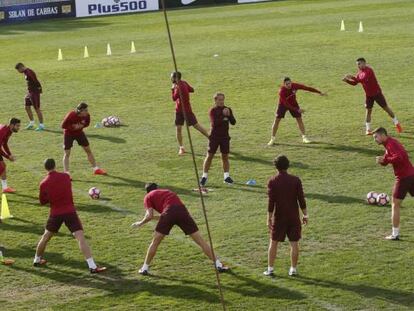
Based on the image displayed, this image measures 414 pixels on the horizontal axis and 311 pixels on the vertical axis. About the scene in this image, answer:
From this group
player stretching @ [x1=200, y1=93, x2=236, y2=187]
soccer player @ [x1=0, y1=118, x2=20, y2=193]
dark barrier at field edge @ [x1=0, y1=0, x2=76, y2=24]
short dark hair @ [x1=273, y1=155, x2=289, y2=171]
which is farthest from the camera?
dark barrier at field edge @ [x1=0, y1=0, x2=76, y2=24]

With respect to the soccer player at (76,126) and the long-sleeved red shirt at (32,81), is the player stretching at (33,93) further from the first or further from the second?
the soccer player at (76,126)

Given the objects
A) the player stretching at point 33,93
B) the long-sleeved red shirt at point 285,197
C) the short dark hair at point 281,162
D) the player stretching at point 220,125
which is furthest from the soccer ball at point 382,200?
the player stretching at point 33,93

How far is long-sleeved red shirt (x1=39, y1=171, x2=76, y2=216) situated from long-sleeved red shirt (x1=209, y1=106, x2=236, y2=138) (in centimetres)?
530

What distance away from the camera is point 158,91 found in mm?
30750

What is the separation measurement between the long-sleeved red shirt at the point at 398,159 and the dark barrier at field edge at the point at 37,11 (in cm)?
4438

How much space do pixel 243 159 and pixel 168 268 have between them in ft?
24.2

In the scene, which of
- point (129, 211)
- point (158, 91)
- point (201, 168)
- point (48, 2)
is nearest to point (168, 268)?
point (129, 211)

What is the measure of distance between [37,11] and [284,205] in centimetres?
4617

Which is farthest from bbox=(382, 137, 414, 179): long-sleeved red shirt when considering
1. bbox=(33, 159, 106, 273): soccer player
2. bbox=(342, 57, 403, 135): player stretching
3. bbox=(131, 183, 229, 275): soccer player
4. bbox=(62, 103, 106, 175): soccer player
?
bbox=(342, 57, 403, 135): player stretching

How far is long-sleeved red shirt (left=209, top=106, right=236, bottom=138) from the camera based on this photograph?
18.6 meters

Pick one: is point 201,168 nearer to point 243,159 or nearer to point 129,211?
point 243,159

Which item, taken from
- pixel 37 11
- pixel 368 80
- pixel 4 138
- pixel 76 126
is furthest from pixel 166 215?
pixel 37 11

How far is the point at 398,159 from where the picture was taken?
14.5 m

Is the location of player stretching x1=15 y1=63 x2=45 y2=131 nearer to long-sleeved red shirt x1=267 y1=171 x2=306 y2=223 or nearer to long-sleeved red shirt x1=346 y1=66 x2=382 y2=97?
long-sleeved red shirt x1=346 y1=66 x2=382 y2=97
